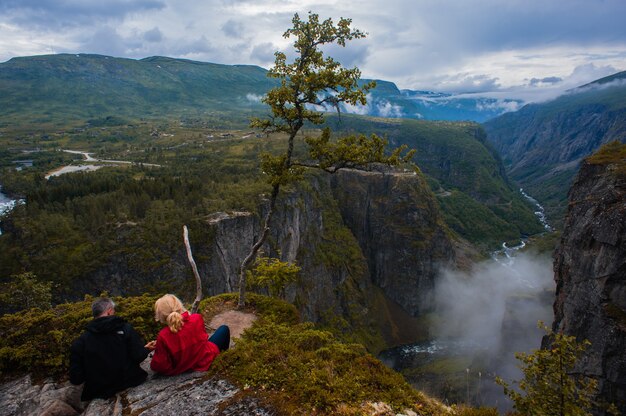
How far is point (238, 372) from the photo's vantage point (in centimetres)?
1110

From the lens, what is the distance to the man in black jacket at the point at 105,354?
955 centimetres

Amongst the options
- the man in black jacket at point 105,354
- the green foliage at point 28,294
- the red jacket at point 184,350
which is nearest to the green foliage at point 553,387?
the red jacket at point 184,350

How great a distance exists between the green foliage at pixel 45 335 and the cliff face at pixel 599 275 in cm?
5430

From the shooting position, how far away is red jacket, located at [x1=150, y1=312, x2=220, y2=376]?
1040 cm

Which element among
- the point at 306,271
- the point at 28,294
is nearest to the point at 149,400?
the point at 28,294

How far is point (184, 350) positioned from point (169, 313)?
5.06ft

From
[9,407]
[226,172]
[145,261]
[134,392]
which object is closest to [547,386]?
[134,392]

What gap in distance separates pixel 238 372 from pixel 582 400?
965 cm

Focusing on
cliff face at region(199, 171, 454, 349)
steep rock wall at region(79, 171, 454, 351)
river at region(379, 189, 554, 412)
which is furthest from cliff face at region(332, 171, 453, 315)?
river at region(379, 189, 554, 412)

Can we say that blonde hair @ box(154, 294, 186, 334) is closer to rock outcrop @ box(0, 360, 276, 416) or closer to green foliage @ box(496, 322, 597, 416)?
rock outcrop @ box(0, 360, 276, 416)

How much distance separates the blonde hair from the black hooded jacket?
3.37 ft

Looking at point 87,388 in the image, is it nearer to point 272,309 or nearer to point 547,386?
point 272,309

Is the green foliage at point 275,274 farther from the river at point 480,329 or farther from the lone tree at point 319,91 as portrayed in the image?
the river at point 480,329

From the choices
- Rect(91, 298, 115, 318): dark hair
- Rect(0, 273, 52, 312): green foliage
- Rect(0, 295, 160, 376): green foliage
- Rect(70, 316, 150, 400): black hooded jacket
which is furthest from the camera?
Rect(0, 273, 52, 312): green foliage
